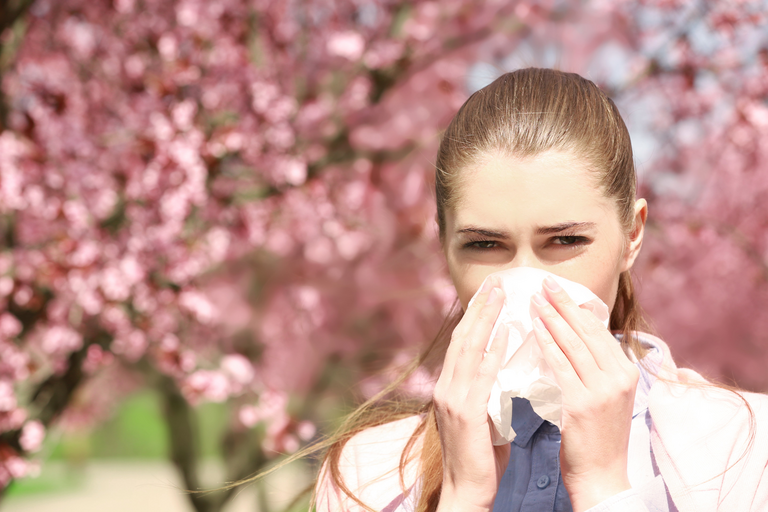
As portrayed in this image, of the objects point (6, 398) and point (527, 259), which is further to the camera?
point (6, 398)

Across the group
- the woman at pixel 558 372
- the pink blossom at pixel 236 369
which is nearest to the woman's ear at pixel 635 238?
the woman at pixel 558 372

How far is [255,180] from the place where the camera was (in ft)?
18.4

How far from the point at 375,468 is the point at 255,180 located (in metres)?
3.93

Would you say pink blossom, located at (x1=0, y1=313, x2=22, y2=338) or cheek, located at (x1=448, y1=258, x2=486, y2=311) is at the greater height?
cheek, located at (x1=448, y1=258, x2=486, y2=311)

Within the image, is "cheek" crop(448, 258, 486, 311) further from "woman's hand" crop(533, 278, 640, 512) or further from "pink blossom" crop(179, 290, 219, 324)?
"pink blossom" crop(179, 290, 219, 324)

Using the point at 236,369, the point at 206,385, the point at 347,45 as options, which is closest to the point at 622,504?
the point at 206,385

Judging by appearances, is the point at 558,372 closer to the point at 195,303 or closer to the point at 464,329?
the point at 464,329

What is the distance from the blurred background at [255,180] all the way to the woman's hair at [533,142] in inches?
89.3

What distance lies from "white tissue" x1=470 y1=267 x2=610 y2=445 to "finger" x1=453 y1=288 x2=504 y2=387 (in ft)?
0.18

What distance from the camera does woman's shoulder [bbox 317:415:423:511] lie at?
200 cm

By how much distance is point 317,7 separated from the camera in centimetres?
627

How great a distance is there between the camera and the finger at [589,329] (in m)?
1.56

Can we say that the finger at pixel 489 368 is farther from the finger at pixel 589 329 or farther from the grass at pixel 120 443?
the grass at pixel 120 443

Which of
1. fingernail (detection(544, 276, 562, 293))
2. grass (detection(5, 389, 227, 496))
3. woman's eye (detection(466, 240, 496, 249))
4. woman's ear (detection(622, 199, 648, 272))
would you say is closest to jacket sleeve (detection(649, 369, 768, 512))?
woman's ear (detection(622, 199, 648, 272))
